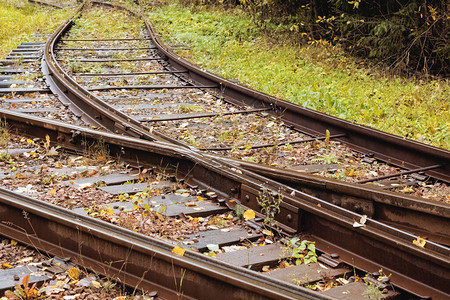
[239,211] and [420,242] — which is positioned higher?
[420,242]

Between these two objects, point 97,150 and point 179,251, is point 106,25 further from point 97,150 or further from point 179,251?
point 179,251

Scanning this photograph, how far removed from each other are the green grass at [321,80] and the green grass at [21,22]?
447 cm

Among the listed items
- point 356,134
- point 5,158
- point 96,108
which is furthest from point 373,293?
point 96,108

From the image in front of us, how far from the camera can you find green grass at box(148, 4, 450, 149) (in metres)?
7.59

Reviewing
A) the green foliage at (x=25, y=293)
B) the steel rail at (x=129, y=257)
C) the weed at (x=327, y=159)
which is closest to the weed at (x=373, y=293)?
the steel rail at (x=129, y=257)

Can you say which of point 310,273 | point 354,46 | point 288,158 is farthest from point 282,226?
point 354,46

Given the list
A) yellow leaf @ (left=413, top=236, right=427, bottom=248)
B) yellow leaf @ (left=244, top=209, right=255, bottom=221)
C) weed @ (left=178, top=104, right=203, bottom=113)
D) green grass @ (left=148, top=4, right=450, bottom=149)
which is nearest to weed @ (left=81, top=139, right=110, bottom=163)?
yellow leaf @ (left=244, top=209, right=255, bottom=221)

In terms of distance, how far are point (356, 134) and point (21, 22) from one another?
15.5 meters

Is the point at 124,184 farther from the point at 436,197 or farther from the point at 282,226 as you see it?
the point at 436,197

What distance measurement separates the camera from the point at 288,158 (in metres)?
5.97

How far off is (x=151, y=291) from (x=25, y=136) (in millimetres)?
3901

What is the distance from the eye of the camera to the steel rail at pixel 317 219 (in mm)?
3180

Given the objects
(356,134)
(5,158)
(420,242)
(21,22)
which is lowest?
(5,158)

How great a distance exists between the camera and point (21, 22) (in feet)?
59.9
